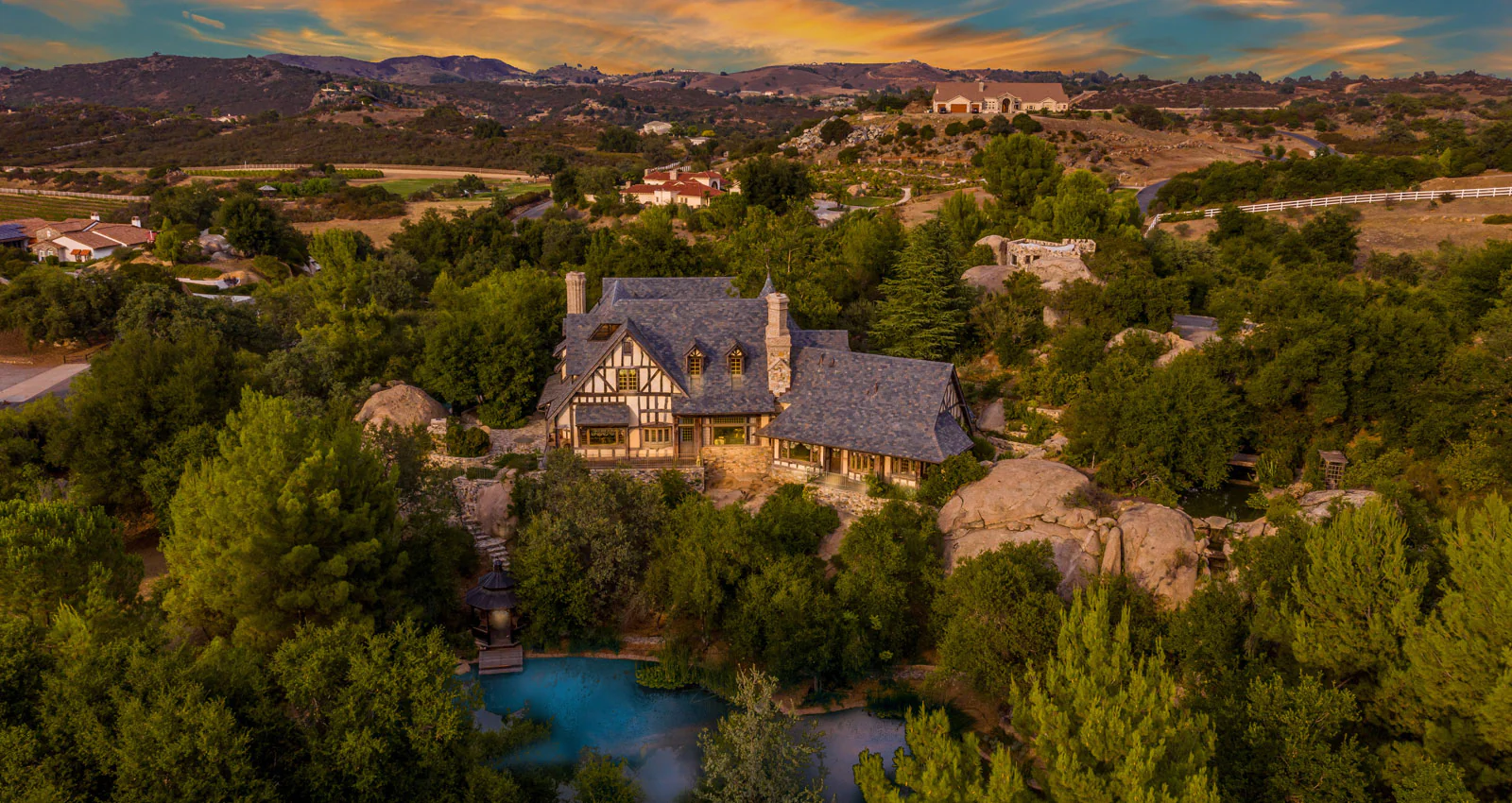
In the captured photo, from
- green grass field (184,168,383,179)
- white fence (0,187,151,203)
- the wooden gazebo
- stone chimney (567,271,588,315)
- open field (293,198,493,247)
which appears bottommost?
the wooden gazebo

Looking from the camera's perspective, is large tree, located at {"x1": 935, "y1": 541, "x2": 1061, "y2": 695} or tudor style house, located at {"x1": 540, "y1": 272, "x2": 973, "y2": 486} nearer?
large tree, located at {"x1": 935, "y1": 541, "x2": 1061, "y2": 695}

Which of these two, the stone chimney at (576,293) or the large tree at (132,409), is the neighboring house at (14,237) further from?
the stone chimney at (576,293)

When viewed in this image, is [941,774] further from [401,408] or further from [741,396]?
[401,408]

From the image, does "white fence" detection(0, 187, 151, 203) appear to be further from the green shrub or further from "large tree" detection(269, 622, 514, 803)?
"large tree" detection(269, 622, 514, 803)

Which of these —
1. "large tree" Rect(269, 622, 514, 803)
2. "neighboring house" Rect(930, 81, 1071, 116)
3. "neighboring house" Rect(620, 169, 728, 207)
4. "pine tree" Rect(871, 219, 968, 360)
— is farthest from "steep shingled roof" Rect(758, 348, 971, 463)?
"neighboring house" Rect(930, 81, 1071, 116)

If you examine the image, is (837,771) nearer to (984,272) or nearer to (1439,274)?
(984,272)

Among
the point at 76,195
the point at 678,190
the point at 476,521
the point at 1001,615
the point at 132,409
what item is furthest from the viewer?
the point at 76,195

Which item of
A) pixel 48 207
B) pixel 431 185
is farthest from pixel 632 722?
pixel 48 207
